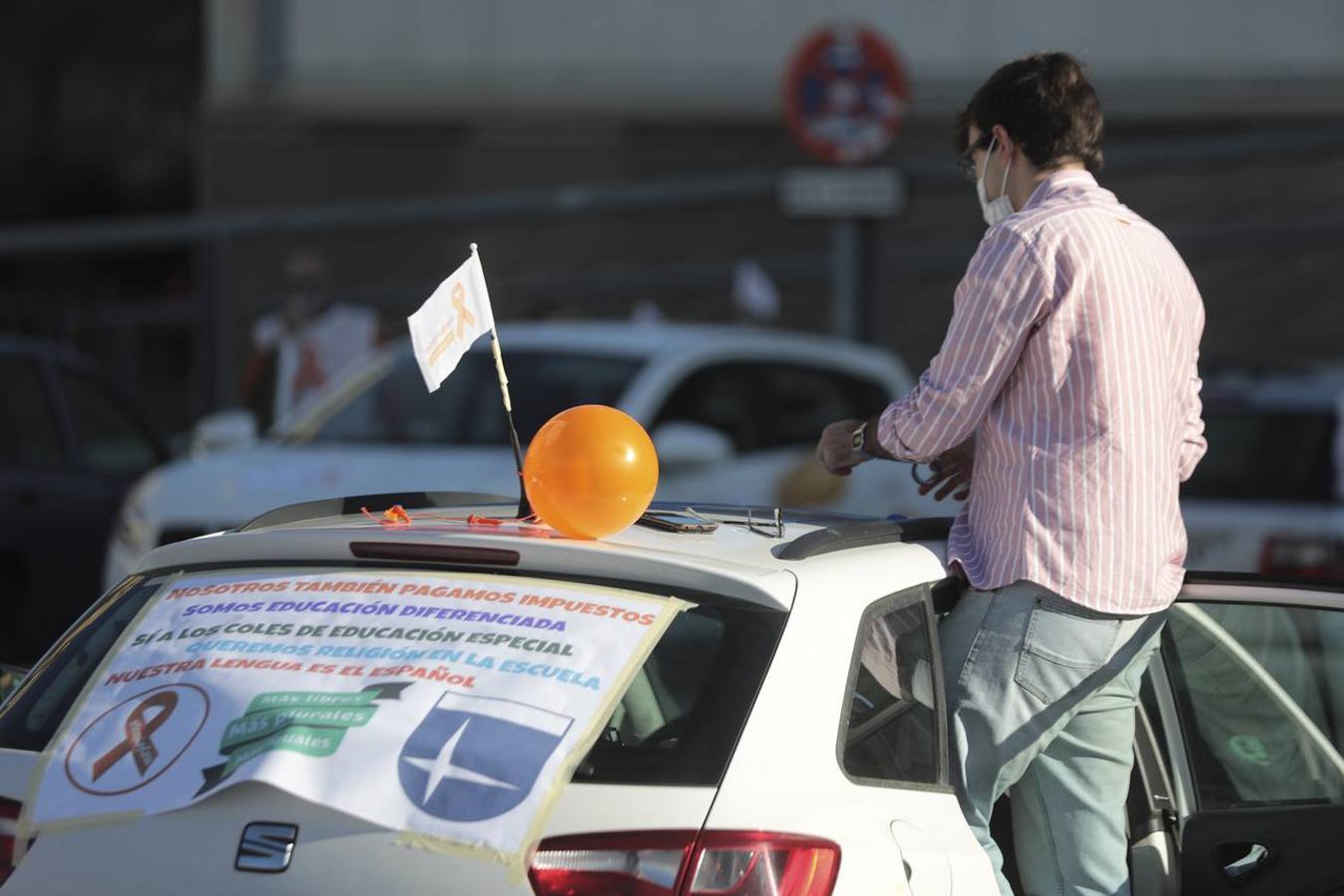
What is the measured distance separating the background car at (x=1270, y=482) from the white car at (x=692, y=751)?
170 inches

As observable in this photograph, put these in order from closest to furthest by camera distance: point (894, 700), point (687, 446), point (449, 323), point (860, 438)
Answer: point (894, 700) < point (449, 323) < point (860, 438) < point (687, 446)

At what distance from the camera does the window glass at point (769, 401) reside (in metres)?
8.47

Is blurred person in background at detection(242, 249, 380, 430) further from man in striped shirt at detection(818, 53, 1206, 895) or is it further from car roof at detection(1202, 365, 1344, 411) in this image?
man in striped shirt at detection(818, 53, 1206, 895)

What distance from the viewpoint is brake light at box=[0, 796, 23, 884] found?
9.33 ft

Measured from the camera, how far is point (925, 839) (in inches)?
117

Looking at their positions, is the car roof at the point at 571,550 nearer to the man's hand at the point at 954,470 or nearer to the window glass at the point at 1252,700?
the man's hand at the point at 954,470

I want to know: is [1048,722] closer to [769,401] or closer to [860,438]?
[860,438]

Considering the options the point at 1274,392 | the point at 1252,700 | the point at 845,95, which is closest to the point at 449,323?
the point at 1252,700

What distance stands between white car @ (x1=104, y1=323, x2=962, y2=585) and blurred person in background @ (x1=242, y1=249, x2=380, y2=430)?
2.26 meters

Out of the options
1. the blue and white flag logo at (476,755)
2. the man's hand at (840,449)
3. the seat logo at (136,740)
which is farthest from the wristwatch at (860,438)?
the seat logo at (136,740)

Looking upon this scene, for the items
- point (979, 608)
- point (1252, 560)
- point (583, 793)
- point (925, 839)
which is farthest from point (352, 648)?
point (1252, 560)

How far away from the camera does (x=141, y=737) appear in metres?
2.88

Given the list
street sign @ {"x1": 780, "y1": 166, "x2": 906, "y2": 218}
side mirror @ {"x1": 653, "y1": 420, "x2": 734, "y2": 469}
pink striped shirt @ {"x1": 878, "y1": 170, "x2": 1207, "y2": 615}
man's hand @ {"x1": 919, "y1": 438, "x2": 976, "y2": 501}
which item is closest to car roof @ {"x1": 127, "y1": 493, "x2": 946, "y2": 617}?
pink striped shirt @ {"x1": 878, "y1": 170, "x2": 1207, "y2": 615}

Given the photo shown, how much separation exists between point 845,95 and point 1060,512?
8723 millimetres
